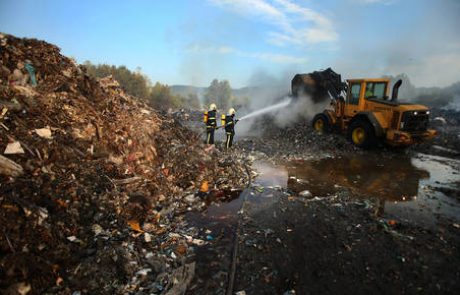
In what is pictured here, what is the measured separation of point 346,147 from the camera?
10.1 metres

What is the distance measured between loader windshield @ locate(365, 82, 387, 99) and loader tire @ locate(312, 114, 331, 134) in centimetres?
199

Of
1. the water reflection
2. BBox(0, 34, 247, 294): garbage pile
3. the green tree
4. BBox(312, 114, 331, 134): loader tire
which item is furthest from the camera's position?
the green tree

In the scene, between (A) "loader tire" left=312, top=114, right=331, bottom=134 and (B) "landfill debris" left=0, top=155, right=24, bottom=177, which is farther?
(A) "loader tire" left=312, top=114, right=331, bottom=134

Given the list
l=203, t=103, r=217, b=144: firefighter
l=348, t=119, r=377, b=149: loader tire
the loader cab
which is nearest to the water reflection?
l=348, t=119, r=377, b=149: loader tire

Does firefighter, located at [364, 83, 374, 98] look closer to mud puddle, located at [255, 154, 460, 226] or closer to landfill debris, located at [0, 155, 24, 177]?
mud puddle, located at [255, 154, 460, 226]

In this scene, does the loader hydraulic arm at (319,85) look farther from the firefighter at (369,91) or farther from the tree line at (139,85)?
the tree line at (139,85)

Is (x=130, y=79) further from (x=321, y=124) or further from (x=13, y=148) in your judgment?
(x=13, y=148)

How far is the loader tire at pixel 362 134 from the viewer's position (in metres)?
9.52

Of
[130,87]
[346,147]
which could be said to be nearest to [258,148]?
[346,147]

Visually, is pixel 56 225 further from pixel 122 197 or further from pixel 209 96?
pixel 209 96

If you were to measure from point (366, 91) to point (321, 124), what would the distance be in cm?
241

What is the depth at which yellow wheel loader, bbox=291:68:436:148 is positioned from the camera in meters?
8.90

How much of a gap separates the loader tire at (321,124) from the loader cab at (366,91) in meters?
1.37

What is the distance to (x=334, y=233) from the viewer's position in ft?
14.0
